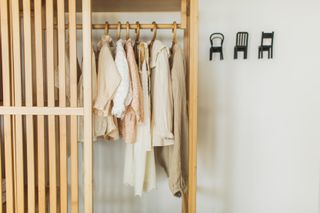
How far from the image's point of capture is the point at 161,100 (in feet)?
5.89

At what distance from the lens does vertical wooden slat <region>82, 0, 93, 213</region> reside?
5.15 ft

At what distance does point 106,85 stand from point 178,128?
50cm

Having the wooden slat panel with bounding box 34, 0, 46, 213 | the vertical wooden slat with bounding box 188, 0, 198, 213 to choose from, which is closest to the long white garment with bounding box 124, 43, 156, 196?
the vertical wooden slat with bounding box 188, 0, 198, 213

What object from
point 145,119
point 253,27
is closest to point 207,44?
point 253,27

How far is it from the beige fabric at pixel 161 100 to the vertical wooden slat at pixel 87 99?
410mm

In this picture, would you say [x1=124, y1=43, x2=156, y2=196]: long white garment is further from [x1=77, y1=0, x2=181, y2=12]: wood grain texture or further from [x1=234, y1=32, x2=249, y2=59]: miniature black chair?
[x1=234, y1=32, x2=249, y2=59]: miniature black chair

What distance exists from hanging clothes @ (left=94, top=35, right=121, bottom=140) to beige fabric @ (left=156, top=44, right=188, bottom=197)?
1.19 ft

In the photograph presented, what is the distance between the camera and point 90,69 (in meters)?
1.59

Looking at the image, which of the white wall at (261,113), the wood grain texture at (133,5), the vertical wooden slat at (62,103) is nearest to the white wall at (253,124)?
the white wall at (261,113)

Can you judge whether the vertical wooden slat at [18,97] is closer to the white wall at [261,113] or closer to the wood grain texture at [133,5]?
the wood grain texture at [133,5]

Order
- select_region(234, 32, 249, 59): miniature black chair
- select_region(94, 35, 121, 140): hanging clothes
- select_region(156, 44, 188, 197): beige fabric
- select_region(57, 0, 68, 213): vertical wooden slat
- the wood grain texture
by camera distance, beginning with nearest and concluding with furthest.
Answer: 1. select_region(57, 0, 68, 213): vertical wooden slat
2. select_region(94, 35, 121, 140): hanging clothes
3. select_region(156, 44, 188, 197): beige fabric
4. the wood grain texture
5. select_region(234, 32, 249, 59): miniature black chair

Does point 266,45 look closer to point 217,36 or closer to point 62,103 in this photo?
point 217,36

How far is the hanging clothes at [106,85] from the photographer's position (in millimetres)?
1687

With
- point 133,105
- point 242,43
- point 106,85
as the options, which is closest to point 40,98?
point 106,85
